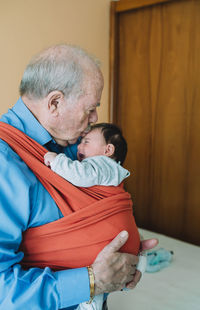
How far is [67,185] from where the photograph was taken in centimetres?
87

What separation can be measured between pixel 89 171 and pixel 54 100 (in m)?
0.24

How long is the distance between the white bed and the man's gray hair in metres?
1.05

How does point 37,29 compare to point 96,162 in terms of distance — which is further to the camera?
point 37,29

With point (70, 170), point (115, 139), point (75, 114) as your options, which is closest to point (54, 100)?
point (75, 114)

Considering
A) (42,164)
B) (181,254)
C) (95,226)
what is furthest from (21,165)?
(181,254)

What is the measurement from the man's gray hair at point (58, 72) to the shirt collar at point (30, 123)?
5 cm

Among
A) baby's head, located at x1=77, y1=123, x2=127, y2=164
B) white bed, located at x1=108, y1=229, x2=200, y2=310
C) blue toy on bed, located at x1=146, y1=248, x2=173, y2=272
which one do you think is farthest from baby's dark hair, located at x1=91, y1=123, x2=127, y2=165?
blue toy on bed, located at x1=146, y1=248, x2=173, y2=272

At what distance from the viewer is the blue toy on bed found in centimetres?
173

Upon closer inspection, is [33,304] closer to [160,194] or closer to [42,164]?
[42,164]

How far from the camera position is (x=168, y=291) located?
1.50 meters


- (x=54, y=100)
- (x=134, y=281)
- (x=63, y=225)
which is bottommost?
(x=134, y=281)

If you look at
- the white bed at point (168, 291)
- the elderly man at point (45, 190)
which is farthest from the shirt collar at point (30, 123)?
the white bed at point (168, 291)

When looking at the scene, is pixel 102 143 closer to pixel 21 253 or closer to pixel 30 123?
pixel 30 123

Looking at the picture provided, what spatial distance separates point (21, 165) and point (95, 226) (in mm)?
283
